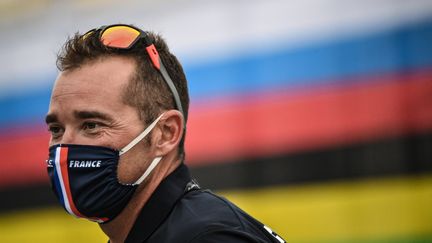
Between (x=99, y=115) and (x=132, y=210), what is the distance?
0.34 m

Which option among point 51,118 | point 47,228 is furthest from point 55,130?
point 47,228

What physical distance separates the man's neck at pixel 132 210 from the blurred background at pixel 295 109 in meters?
3.00

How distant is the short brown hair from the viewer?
7.64 feet

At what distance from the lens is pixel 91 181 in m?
2.23

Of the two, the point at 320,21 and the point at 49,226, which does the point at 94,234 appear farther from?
the point at 320,21

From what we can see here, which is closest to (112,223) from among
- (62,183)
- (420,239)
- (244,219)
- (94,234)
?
(62,183)

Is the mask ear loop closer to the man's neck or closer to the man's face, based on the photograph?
the man's face

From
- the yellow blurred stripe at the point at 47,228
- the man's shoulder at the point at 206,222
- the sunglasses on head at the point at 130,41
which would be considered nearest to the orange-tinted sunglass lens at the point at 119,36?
the sunglasses on head at the point at 130,41

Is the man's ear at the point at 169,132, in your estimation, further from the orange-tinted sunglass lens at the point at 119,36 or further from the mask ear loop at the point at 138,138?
the orange-tinted sunglass lens at the point at 119,36

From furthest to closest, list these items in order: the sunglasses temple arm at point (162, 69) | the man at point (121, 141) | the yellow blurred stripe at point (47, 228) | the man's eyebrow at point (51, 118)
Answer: the yellow blurred stripe at point (47, 228), the sunglasses temple arm at point (162, 69), the man's eyebrow at point (51, 118), the man at point (121, 141)

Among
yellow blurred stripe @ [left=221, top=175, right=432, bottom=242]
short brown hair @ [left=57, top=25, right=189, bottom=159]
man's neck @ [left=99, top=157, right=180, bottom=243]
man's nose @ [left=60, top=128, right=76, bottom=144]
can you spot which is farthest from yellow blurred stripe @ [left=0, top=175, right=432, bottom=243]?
man's nose @ [left=60, top=128, right=76, bottom=144]

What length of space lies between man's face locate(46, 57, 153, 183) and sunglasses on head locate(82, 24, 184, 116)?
0.10 meters

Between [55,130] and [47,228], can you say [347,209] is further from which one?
[47,228]

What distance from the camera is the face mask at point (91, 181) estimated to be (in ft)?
7.31
